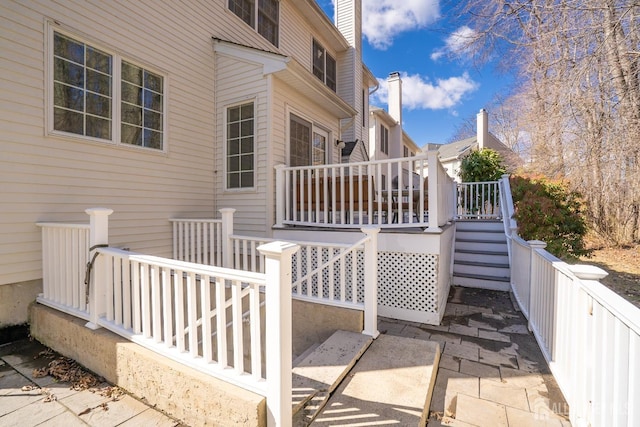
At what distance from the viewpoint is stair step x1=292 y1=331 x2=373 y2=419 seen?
229 cm

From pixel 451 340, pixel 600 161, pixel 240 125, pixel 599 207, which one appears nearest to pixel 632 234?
pixel 599 207

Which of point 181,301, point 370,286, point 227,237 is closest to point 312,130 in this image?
point 227,237

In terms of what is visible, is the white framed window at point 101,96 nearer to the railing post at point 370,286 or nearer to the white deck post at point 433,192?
the railing post at point 370,286

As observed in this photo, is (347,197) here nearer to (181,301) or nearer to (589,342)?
(181,301)

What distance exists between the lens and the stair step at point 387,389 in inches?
83.0

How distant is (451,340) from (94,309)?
398 cm

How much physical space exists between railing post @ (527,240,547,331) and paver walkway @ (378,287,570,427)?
0.29 metres

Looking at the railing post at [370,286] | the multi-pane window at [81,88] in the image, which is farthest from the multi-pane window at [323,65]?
the railing post at [370,286]

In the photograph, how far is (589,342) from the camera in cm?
193

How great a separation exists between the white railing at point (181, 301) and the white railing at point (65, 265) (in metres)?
0.01

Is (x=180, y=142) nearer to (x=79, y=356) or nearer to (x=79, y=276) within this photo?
(x=79, y=276)

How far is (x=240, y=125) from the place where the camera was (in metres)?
5.79

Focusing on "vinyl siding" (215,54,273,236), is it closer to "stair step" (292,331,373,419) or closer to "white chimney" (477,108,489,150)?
"stair step" (292,331,373,419)

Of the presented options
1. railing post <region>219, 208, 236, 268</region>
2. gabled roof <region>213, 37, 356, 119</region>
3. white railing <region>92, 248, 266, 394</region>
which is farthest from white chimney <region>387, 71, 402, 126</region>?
white railing <region>92, 248, 266, 394</region>
